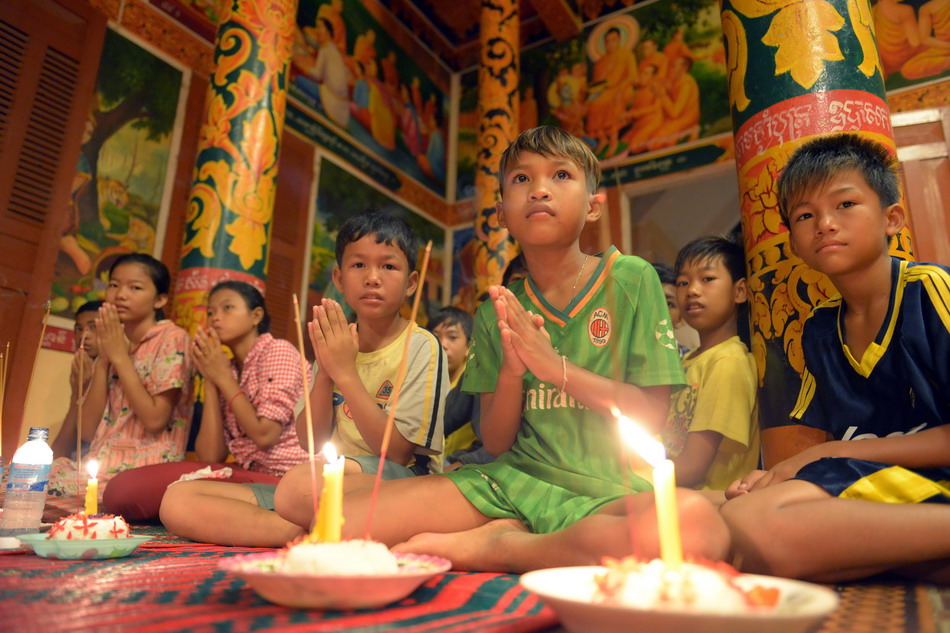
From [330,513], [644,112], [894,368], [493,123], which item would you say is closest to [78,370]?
[330,513]

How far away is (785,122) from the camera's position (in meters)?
1.84

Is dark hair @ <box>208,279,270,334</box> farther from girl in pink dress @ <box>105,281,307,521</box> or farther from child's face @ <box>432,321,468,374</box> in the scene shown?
child's face @ <box>432,321,468,374</box>

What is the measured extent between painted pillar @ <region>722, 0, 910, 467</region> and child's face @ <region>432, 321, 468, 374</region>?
61.7 inches

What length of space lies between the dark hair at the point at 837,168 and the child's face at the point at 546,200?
1.52 ft

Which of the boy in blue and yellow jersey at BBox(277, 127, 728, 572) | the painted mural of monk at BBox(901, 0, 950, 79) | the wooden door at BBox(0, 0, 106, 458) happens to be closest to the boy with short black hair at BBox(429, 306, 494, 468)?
the boy in blue and yellow jersey at BBox(277, 127, 728, 572)

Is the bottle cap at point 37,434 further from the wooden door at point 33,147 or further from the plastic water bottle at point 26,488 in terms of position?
the wooden door at point 33,147

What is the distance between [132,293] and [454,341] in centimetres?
155

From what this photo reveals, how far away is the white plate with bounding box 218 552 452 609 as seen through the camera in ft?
2.37

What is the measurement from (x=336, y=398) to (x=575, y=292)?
0.90 metres

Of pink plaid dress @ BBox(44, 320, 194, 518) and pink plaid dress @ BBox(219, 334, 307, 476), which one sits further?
pink plaid dress @ BBox(44, 320, 194, 518)

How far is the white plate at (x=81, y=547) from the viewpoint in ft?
3.84

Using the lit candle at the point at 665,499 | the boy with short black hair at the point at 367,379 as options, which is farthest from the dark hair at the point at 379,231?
the lit candle at the point at 665,499

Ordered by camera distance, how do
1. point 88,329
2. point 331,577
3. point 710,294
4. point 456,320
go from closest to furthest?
point 331,577 < point 710,294 < point 456,320 < point 88,329

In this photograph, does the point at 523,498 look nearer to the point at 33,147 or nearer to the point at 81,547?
the point at 81,547
